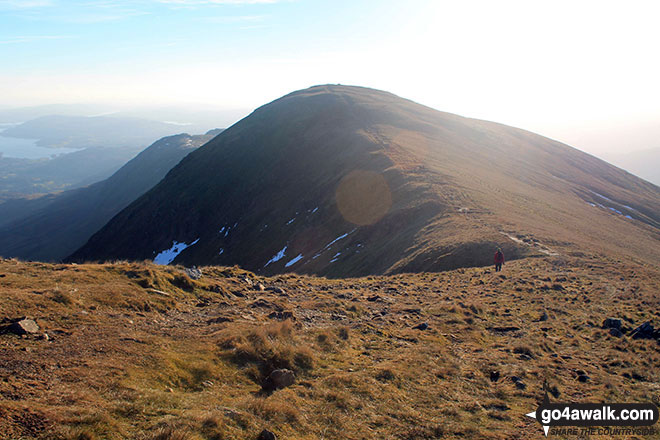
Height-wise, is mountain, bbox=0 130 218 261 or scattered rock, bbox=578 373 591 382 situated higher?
scattered rock, bbox=578 373 591 382

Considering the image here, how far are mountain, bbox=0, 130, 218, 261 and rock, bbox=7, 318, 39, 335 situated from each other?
128 m

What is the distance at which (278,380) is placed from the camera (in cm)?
848

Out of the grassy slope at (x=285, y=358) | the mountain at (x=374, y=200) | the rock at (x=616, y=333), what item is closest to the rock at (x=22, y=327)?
the grassy slope at (x=285, y=358)

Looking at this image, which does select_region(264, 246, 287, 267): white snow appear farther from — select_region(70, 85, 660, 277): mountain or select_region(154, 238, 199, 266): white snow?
select_region(154, 238, 199, 266): white snow

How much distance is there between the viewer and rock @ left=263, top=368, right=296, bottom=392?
332 inches

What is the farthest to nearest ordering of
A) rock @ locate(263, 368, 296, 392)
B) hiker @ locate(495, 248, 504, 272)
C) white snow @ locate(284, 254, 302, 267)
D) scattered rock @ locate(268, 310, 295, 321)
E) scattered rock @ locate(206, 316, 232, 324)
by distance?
1. white snow @ locate(284, 254, 302, 267)
2. hiker @ locate(495, 248, 504, 272)
3. scattered rock @ locate(268, 310, 295, 321)
4. scattered rock @ locate(206, 316, 232, 324)
5. rock @ locate(263, 368, 296, 392)

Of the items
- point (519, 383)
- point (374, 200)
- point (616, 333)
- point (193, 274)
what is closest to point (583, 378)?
point (519, 383)

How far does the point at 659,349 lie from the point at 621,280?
30.6ft

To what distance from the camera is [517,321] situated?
15062mm

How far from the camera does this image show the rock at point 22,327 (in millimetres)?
8023

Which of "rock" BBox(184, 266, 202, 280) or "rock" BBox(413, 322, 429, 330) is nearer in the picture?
"rock" BBox(413, 322, 429, 330)

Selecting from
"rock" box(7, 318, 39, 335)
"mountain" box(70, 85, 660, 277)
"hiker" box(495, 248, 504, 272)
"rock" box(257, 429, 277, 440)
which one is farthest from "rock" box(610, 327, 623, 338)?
"rock" box(7, 318, 39, 335)

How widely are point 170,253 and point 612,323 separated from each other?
64870mm

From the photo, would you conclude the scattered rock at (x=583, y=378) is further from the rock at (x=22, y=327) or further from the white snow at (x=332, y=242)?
the white snow at (x=332, y=242)
